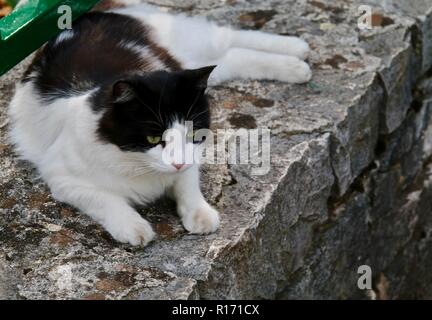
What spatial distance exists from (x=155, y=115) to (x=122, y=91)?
0.38 feet

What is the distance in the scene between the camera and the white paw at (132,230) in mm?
2253

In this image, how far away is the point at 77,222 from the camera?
2.36 metres

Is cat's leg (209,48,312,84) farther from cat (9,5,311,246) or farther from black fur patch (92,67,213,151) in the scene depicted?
black fur patch (92,67,213,151)

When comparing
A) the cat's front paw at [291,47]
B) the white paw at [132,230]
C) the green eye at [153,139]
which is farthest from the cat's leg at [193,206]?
the cat's front paw at [291,47]

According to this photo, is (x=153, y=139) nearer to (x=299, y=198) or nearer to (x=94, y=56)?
(x=94, y=56)

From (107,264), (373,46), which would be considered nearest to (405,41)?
(373,46)

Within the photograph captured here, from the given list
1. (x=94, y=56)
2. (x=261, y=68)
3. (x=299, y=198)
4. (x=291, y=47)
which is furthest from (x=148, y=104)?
(x=291, y=47)

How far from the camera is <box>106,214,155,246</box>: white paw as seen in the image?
7.39 ft

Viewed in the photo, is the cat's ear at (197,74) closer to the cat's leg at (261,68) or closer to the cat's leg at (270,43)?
the cat's leg at (261,68)

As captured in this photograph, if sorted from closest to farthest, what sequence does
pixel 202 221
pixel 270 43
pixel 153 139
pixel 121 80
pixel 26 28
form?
pixel 121 80, pixel 153 139, pixel 202 221, pixel 26 28, pixel 270 43

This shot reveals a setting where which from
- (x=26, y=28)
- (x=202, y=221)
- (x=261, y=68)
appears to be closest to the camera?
(x=202, y=221)

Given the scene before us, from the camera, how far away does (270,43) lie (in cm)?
321

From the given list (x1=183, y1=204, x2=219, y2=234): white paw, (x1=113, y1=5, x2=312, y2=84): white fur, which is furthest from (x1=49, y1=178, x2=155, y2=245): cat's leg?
(x1=113, y1=5, x2=312, y2=84): white fur

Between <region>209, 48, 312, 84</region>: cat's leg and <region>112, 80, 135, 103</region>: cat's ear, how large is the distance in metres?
0.90
